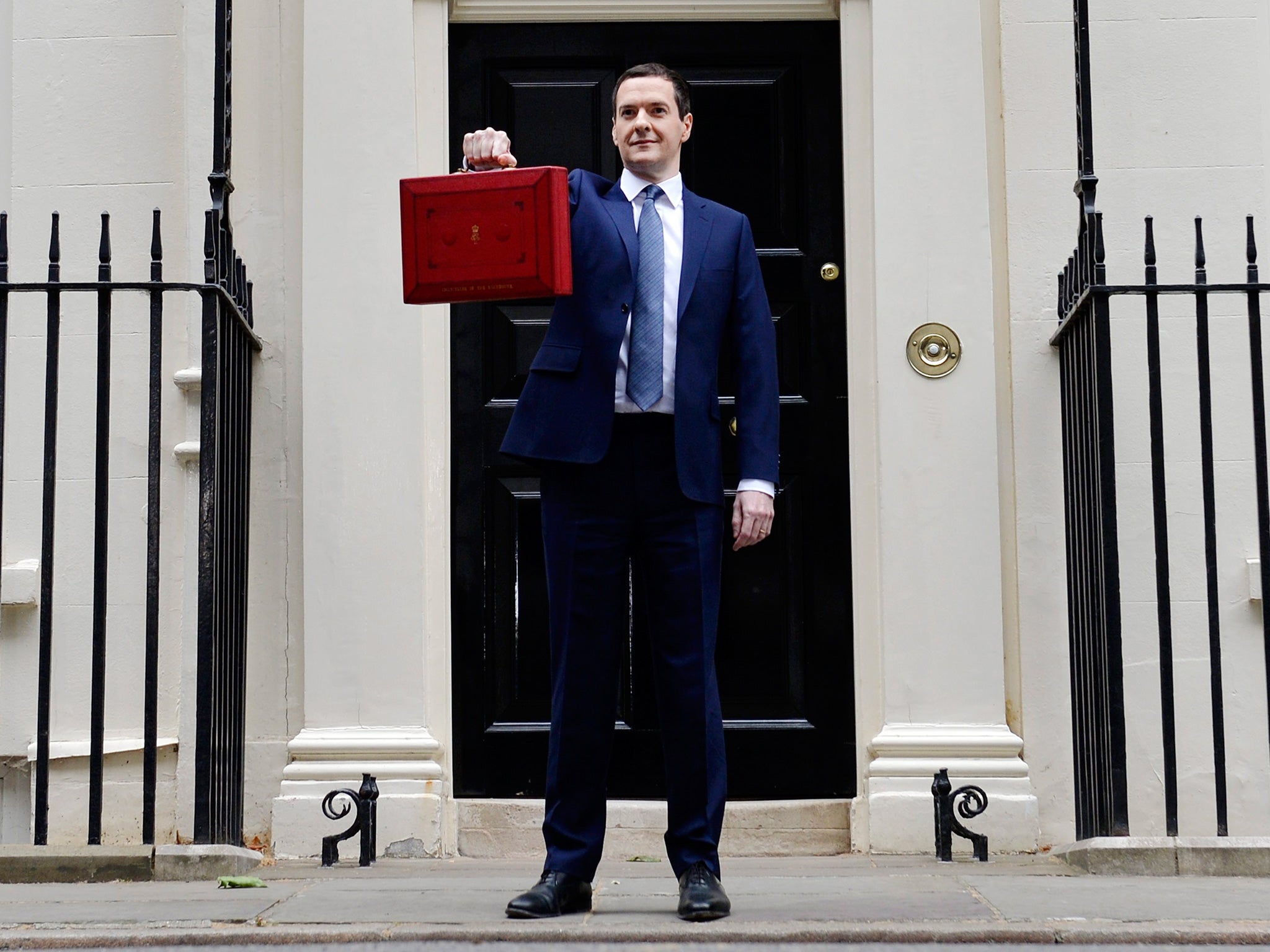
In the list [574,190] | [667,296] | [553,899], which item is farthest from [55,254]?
[553,899]

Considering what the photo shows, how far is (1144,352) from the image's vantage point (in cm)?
523

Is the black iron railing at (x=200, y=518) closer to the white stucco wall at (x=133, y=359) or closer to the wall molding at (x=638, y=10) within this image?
the white stucco wall at (x=133, y=359)

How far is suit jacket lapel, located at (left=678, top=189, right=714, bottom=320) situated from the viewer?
382cm

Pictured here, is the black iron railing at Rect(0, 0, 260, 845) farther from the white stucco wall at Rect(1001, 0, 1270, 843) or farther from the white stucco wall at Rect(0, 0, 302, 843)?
the white stucco wall at Rect(1001, 0, 1270, 843)

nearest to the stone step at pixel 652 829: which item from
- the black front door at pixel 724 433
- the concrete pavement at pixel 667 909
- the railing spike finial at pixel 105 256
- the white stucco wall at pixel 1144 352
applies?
the black front door at pixel 724 433

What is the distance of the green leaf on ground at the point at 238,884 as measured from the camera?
421 cm

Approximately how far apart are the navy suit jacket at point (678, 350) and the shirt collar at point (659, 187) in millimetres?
25

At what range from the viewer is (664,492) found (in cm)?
378

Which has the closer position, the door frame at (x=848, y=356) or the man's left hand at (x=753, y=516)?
the man's left hand at (x=753, y=516)

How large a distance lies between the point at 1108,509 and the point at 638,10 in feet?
8.02

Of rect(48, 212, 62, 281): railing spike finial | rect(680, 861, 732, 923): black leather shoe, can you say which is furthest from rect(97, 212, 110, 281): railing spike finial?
rect(680, 861, 732, 923): black leather shoe

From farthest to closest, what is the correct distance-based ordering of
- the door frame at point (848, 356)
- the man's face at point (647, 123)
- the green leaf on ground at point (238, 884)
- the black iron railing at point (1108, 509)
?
the door frame at point (848, 356)
the black iron railing at point (1108, 509)
the green leaf on ground at point (238, 884)
the man's face at point (647, 123)

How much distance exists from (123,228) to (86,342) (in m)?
0.42

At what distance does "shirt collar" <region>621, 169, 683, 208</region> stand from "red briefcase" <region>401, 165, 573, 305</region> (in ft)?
0.67
